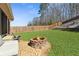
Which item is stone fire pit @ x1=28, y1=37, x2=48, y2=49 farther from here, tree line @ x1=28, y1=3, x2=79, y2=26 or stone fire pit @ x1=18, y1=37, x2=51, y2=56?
tree line @ x1=28, y1=3, x2=79, y2=26

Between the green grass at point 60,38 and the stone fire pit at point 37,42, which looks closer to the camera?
the stone fire pit at point 37,42

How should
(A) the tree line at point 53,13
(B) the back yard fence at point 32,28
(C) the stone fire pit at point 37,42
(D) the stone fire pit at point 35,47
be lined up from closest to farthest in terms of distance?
(D) the stone fire pit at point 35,47 < (C) the stone fire pit at point 37,42 < (B) the back yard fence at point 32,28 < (A) the tree line at point 53,13

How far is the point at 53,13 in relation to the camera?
29.2 feet

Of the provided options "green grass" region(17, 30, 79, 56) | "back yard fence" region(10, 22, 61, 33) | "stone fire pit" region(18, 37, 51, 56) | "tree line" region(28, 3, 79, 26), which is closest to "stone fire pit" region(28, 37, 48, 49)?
"stone fire pit" region(18, 37, 51, 56)

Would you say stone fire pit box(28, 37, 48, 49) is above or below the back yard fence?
below

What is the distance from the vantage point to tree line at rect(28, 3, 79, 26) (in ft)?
29.0

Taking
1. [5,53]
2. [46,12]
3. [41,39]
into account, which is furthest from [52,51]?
[5,53]

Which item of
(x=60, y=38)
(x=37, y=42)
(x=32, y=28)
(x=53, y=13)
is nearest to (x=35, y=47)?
(x=37, y=42)

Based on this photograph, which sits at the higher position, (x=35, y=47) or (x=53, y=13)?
(x=53, y=13)

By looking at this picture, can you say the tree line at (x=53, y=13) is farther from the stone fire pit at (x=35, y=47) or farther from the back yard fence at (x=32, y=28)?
the stone fire pit at (x=35, y=47)

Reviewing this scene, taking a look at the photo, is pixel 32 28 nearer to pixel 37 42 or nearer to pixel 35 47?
pixel 37 42

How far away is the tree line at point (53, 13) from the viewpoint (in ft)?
29.0

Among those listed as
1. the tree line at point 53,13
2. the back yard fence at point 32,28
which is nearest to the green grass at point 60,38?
the back yard fence at point 32,28

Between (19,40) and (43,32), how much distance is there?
78 centimetres
